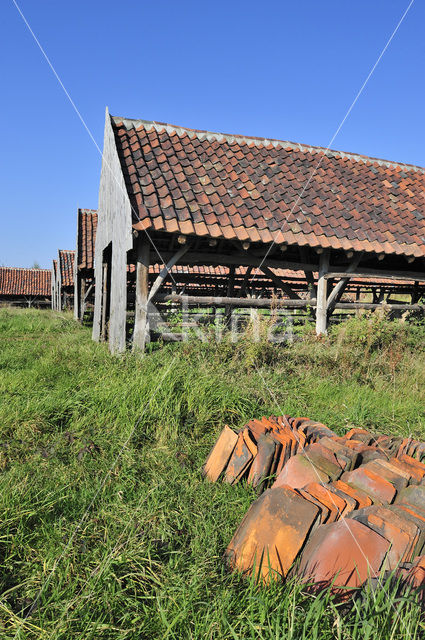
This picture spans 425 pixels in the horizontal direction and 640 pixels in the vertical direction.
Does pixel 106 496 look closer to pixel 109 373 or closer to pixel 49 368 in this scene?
pixel 109 373

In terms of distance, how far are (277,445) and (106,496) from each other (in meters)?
1.20

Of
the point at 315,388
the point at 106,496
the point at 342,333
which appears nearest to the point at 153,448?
the point at 106,496

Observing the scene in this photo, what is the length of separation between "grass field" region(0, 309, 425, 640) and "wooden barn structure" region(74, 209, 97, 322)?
30.7 ft

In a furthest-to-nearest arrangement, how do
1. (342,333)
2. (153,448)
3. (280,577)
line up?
(342,333) < (153,448) < (280,577)

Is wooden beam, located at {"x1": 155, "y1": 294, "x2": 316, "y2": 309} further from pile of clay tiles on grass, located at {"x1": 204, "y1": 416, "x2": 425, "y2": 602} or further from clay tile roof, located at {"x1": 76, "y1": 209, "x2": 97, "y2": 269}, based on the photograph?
clay tile roof, located at {"x1": 76, "y1": 209, "x2": 97, "y2": 269}

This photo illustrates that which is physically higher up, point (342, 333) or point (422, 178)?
point (422, 178)

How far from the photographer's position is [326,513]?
2061mm

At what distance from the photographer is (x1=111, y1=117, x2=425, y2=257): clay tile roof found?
A: 682 centimetres

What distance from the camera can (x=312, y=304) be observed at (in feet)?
26.5

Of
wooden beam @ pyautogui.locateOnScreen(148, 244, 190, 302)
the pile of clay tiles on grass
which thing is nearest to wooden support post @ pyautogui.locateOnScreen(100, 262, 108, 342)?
wooden beam @ pyautogui.locateOnScreen(148, 244, 190, 302)

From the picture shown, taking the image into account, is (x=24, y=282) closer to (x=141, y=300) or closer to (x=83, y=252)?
(x=83, y=252)

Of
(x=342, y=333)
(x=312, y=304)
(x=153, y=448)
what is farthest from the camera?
(x=312, y=304)

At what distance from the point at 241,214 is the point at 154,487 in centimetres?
545

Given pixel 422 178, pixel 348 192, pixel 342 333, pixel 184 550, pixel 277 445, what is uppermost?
pixel 422 178
